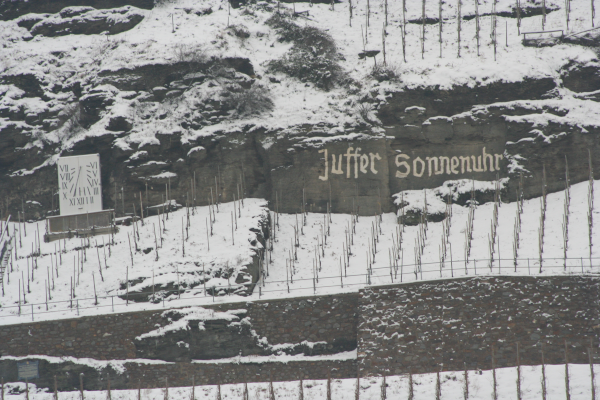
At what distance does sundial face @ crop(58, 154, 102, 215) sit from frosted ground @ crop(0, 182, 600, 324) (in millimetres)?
2243

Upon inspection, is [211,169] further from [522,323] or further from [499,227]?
[522,323]

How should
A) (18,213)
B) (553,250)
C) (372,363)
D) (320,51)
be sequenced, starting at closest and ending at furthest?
(372,363) → (553,250) → (18,213) → (320,51)

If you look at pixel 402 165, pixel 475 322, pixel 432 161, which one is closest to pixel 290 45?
pixel 402 165

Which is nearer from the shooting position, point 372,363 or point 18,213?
point 372,363

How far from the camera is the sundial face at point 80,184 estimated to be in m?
37.0

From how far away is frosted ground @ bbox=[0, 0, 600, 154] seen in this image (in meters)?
38.2

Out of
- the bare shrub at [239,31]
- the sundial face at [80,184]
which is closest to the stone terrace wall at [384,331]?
the sundial face at [80,184]

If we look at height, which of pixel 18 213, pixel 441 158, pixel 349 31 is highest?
pixel 349 31

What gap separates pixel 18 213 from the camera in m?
36.2

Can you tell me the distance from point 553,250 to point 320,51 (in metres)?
18.5

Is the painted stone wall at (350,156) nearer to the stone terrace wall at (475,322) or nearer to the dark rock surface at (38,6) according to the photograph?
the stone terrace wall at (475,322)

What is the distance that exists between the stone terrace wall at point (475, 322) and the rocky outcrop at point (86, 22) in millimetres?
25912

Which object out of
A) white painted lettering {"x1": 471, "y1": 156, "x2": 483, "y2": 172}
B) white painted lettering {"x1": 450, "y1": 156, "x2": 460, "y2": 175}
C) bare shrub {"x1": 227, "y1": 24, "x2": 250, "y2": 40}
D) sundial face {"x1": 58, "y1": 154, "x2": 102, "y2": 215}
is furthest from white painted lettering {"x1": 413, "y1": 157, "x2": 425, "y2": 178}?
sundial face {"x1": 58, "y1": 154, "x2": 102, "y2": 215}

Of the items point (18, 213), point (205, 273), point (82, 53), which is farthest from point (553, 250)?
point (82, 53)
